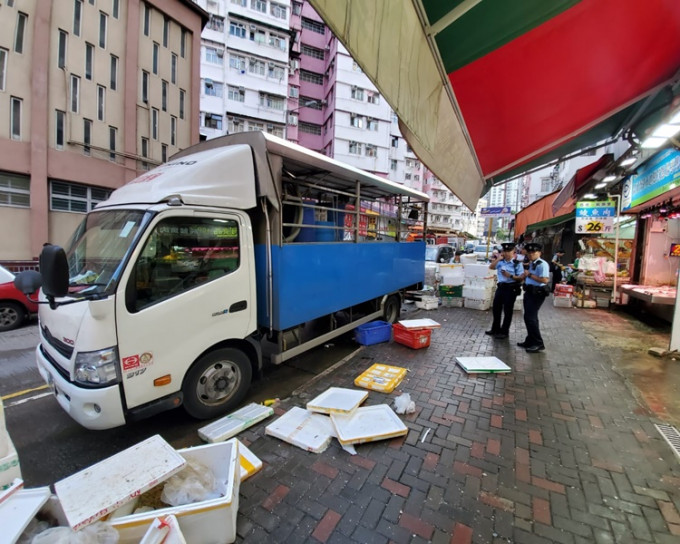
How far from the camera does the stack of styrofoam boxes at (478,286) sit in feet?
30.3

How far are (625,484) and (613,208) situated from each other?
9056mm

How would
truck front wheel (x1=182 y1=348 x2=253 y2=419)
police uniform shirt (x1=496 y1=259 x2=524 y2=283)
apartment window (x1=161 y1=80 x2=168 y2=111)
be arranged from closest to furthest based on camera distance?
truck front wheel (x1=182 y1=348 x2=253 y2=419), police uniform shirt (x1=496 y1=259 x2=524 y2=283), apartment window (x1=161 y1=80 x2=168 y2=111)

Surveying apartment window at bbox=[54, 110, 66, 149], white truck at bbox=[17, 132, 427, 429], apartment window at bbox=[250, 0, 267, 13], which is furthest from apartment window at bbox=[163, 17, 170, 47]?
white truck at bbox=[17, 132, 427, 429]

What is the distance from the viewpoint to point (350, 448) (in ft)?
9.63

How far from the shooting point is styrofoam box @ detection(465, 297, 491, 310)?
932cm

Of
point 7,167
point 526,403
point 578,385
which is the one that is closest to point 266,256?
point 526,403

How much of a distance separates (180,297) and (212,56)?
30.1 metres

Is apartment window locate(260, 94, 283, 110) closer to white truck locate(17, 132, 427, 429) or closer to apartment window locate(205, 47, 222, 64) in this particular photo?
apartment window locate(205, 47, 222, 64)

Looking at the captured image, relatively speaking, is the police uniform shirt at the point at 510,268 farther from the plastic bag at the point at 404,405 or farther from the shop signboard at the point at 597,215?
the shop signboard at the point at 597,215

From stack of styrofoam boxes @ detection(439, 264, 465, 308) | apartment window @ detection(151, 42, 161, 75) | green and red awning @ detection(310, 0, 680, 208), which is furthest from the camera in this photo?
apartment window @ detection(151, 42, 161, 75)

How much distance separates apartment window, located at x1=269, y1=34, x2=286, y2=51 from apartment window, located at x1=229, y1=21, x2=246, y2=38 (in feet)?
7.17

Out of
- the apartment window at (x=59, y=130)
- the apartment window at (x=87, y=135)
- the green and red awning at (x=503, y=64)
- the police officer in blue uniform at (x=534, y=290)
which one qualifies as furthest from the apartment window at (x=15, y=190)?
the police officer in blue uniform at (x=534, y=290)

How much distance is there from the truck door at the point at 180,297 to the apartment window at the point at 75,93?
1423cm

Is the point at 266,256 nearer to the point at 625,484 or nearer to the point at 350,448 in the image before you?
the point at 350,448
